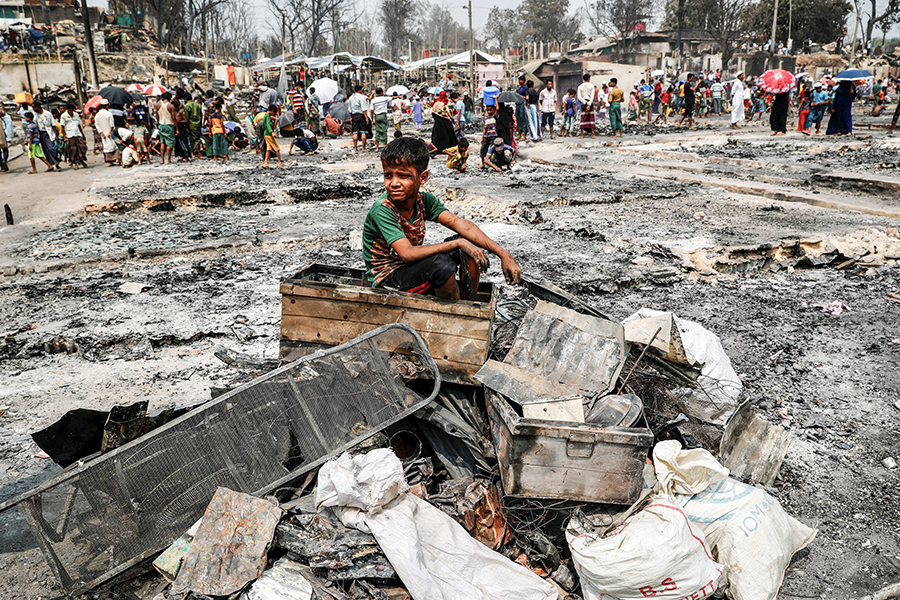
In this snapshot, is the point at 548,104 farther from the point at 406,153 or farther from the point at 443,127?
the point at 406,153

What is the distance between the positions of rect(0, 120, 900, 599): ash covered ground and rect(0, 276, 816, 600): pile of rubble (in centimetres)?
40

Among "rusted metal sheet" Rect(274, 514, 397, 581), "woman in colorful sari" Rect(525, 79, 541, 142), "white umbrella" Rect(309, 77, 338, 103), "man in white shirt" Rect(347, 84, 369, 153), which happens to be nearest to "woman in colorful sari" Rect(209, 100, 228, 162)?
"man in white shirt" Rect(347, 84, 369, 153)

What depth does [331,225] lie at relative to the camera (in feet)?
27.8

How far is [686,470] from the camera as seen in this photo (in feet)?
8.00

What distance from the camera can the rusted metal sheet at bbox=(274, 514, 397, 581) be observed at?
2109 mm

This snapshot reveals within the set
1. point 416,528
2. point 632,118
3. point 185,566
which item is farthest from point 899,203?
point 632,118

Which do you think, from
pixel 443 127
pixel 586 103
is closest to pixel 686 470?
pixel 443 127

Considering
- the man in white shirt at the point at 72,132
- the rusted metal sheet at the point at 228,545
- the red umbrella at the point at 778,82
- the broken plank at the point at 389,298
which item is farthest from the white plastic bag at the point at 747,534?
the red umbrella at the point at 778,82

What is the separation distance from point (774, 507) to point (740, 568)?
33 cm

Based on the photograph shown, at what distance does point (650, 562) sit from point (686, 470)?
1.66 feet

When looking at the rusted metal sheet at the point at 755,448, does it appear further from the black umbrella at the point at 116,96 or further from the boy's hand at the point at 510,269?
the black umbrella at the point at 116,96

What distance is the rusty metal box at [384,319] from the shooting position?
2.86 metres

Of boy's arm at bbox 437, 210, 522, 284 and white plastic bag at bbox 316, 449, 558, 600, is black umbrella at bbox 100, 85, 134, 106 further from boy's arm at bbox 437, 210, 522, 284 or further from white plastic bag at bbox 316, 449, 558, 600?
white plastic bag at bbox 316, 449, 558, 600

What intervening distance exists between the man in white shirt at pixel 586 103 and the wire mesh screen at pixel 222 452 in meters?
17.5
